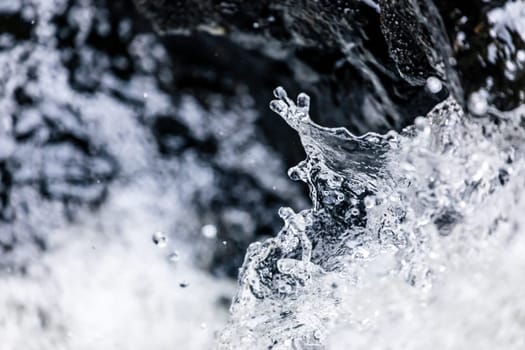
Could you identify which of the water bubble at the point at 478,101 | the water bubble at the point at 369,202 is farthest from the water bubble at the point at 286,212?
the water bubble at the point at 478,101

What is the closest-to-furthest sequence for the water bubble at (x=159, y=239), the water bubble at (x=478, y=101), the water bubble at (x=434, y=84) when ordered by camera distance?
the water bubble at (x=478, y=101) < the water bubble at (x=434, y=84) < the water bubble at (x=159, y=239)

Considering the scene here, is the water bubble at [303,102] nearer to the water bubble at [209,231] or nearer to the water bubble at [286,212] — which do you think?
the water bubble at [286,212]

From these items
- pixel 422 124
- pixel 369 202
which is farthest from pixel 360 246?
pixel 422 124

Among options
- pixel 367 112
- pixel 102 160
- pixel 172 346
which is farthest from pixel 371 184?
pixel 102 160

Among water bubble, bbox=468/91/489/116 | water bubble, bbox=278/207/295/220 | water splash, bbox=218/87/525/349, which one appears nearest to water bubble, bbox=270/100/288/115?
water splash, bbox=218/87/525/349

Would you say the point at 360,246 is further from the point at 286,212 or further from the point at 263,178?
the point at 263,178

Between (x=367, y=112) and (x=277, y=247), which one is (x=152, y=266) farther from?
(x=367, y=112)

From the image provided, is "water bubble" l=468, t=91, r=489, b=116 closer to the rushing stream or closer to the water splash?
the rushing stream

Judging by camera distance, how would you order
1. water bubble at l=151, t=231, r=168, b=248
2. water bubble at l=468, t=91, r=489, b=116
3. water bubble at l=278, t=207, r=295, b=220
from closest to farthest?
water bubble at l=468, t=91, r=489, b=116 → water bubble at l=278, t=207, r=295, b=220 → water bubble at l=151, t=231, r=168, b=248
